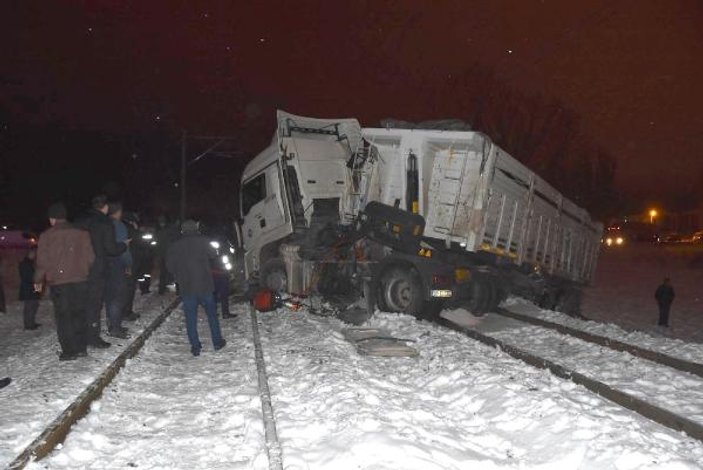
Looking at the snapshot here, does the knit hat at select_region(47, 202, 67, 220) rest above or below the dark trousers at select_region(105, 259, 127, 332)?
above

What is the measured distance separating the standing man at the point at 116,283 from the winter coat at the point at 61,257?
4.33 ft

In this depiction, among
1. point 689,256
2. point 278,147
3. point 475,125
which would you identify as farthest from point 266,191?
point 689,256

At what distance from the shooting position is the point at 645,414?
18.9ft

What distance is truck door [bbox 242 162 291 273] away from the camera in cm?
1430

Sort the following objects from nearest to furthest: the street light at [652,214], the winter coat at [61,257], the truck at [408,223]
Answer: the winter coat at [61,257] < the truck at [408,223] < the street light at [652,214]

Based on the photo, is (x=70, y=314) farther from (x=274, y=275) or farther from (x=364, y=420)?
(x=274, y=275)

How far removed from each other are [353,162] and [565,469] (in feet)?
31.9

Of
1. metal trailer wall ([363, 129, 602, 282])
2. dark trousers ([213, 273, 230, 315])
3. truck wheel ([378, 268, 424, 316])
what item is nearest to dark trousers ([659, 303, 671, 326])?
metal trailer wall ([363, 129, 602, 282])

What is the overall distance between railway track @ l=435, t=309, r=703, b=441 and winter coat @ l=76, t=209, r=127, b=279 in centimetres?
512

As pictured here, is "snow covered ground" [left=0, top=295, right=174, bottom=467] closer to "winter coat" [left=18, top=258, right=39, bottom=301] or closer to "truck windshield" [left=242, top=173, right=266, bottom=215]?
"winter coat" [left=18, top=258, right=39, bottom=301]

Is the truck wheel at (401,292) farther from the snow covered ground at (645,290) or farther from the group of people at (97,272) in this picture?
the snow covered ground at (645,290)

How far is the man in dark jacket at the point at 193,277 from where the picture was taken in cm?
827

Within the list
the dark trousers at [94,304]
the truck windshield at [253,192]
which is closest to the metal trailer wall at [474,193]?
the truck windshield at [253,192]

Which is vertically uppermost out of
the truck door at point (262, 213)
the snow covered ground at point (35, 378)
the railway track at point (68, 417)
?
the truck door at point (262, 213)
